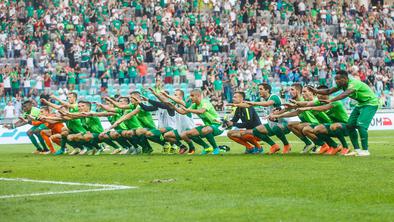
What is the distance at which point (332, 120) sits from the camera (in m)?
20.2

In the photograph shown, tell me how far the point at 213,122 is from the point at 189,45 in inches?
984

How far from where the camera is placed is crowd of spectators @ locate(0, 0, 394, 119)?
42.6 metres

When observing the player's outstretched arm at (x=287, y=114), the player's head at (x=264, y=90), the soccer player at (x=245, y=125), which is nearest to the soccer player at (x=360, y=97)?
the player's outstretched arm at (x=287, y=114)

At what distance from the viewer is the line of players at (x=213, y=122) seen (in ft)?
63.4

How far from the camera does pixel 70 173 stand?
1588 centimetres

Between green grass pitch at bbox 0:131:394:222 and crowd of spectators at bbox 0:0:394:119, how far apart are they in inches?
930

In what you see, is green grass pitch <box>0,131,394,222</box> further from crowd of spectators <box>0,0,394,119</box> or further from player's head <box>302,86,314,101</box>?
crowd of spectators <box>0,0,394,119</box>

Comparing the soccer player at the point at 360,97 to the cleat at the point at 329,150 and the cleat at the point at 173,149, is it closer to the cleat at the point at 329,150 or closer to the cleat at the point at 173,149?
the cleat at the point at 329,150

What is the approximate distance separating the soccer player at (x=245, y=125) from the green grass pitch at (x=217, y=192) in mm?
3857

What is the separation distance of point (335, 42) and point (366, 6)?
7.67m

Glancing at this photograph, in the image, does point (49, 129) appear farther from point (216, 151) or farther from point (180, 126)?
point (216, 151)

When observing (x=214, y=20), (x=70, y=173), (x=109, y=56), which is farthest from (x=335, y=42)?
(x=70, y=173)

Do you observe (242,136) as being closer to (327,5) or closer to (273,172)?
(273,172)

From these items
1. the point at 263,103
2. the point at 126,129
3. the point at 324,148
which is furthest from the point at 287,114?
the point at 126,129
